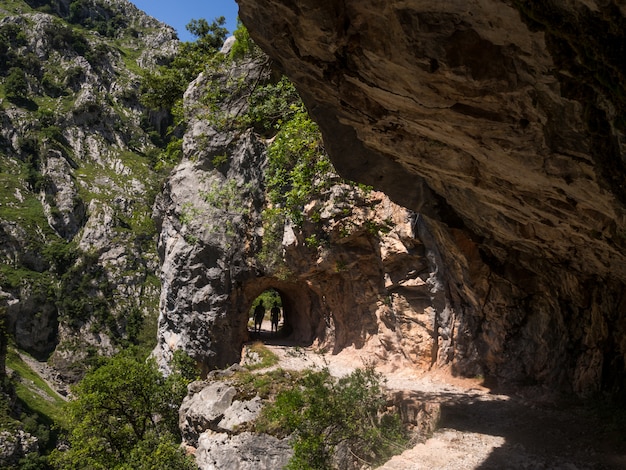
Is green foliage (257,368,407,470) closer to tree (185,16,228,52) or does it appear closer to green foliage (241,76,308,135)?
A: green foliage (241,76,308,135)

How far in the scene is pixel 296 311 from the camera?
23.7 metres

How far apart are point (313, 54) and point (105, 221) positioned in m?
63.5

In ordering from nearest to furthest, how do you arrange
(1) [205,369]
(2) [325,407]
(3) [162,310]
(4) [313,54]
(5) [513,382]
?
(4) [313,54], (2) [325,407], (5) [513,382], (1) [205,369], (3) [162,310]

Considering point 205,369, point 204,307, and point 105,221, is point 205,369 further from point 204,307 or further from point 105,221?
point 105,221

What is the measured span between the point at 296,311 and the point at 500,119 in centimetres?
1954

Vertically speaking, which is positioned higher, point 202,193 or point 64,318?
point 202,193

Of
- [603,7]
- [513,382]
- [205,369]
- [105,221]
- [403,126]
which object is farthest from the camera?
[105,221]

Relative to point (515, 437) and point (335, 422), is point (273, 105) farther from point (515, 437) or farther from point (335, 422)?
point (515, 437)

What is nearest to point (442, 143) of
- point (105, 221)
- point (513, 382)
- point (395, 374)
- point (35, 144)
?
point (513, 382)

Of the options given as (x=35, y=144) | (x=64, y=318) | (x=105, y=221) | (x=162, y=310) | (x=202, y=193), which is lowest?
(x=64, y=318)

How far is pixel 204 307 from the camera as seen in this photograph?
1934cm

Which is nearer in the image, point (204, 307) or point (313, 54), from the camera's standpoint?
point (313, 54)

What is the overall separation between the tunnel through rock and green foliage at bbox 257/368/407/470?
A: 9.56 metres

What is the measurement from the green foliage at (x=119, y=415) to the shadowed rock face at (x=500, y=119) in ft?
35.4
